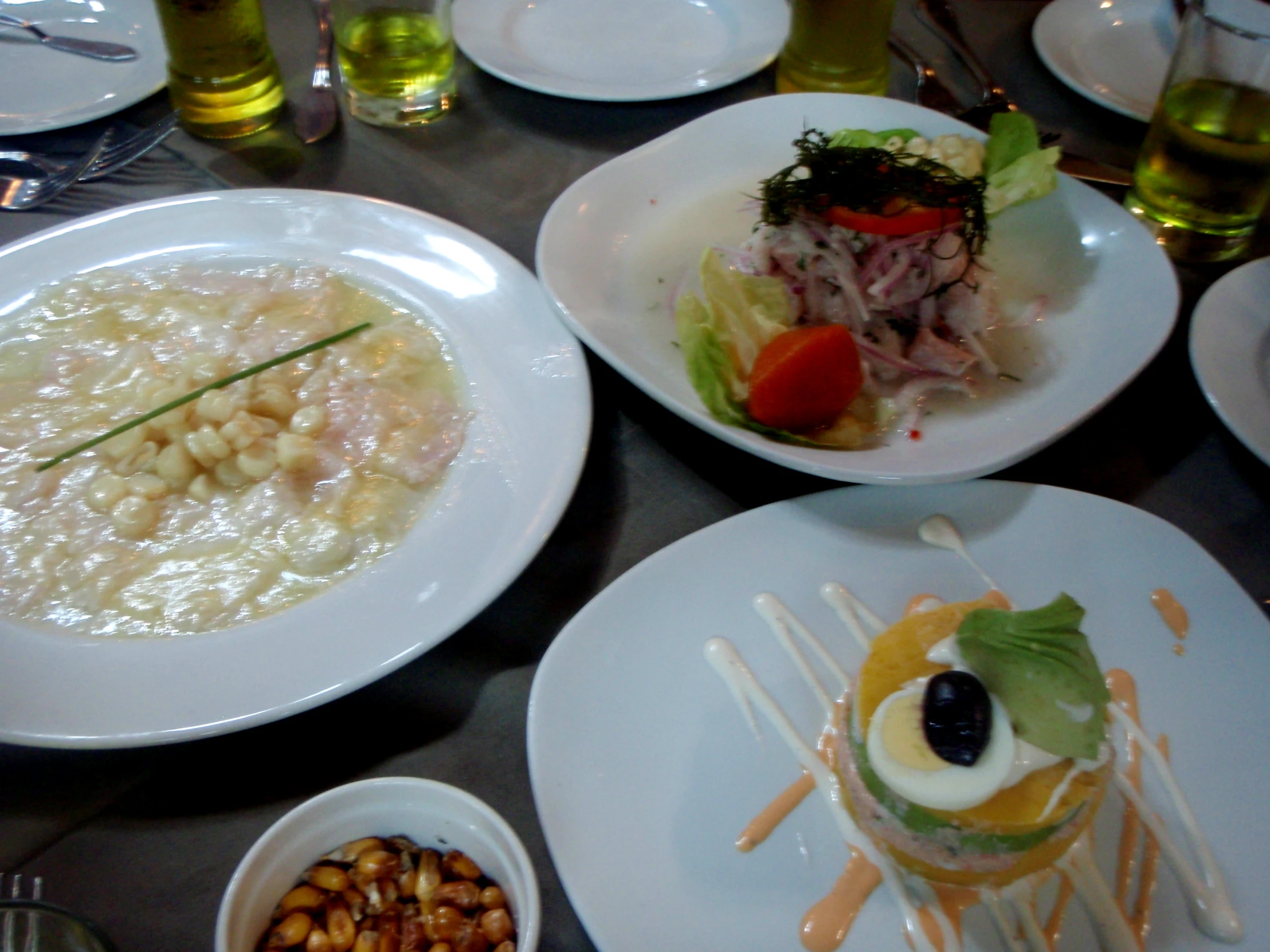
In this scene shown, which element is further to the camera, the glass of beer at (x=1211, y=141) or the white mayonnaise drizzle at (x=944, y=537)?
the glass of beer at (x=1211, y=141)

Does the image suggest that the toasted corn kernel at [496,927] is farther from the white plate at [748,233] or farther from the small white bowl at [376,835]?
the white plate at [748,233]

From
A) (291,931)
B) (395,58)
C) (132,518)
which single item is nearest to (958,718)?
(291,931)

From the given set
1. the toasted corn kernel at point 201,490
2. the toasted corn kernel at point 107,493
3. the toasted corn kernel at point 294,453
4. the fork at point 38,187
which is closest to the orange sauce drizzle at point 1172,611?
the toasted corn kernel at point 294,453

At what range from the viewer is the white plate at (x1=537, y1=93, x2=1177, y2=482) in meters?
1.48

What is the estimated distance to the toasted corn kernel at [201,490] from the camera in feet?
4.93

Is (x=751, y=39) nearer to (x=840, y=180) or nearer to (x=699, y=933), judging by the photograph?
(x=840, y=180)

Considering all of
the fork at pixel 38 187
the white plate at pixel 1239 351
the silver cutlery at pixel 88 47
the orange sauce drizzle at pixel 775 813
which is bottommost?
the orange sauce drizzle at pixel 775 813

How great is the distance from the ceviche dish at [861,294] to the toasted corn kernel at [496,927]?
923 millimetres

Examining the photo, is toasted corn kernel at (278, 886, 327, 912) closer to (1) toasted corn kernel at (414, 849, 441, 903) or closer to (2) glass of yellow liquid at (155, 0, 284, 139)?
(1) toasted corn kernel at (414, 849, 441, 903)

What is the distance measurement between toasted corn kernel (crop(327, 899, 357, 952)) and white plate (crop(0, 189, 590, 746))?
264 millimetres

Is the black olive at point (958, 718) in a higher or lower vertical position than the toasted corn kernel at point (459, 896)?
higher

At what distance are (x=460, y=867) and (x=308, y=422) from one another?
888mm

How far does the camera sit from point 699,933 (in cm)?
105

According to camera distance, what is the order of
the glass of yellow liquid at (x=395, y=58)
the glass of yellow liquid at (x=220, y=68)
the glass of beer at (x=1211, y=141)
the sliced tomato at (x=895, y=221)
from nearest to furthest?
the sliced tomato at (x=895, y=221)
the glass of beer at (x=1211, y=141)
the glass of yellow liquid at (x=220, y=68)
the glass of yellow liquid at (x=395, y=58)
